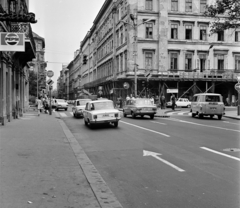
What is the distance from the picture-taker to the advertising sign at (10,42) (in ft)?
43.9

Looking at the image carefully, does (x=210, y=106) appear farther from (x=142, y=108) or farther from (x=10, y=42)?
(x=10, y=42)

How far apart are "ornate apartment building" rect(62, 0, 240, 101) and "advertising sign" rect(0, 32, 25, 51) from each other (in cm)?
2906

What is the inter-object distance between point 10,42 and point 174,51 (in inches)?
1385

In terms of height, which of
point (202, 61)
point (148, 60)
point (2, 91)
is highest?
point (202, 61)

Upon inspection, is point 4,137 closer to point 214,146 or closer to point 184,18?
point 214,146

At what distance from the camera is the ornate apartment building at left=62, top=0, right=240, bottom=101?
4481cm

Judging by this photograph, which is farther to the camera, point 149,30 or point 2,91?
point 149,30

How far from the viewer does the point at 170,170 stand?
6973 mm

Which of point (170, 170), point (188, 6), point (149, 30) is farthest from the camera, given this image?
point (188, 6)

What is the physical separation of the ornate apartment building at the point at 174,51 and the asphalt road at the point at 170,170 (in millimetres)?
32404

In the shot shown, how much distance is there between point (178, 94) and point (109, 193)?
1690 inches

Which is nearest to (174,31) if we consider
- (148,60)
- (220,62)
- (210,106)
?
(148,60)

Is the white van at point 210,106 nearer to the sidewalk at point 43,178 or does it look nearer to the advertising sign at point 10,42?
the advertising sign at point 10,42

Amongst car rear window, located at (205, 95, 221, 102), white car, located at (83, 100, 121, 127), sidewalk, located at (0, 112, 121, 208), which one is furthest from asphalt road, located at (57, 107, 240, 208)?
car rear window, located at (205, 95, 221, 102)
